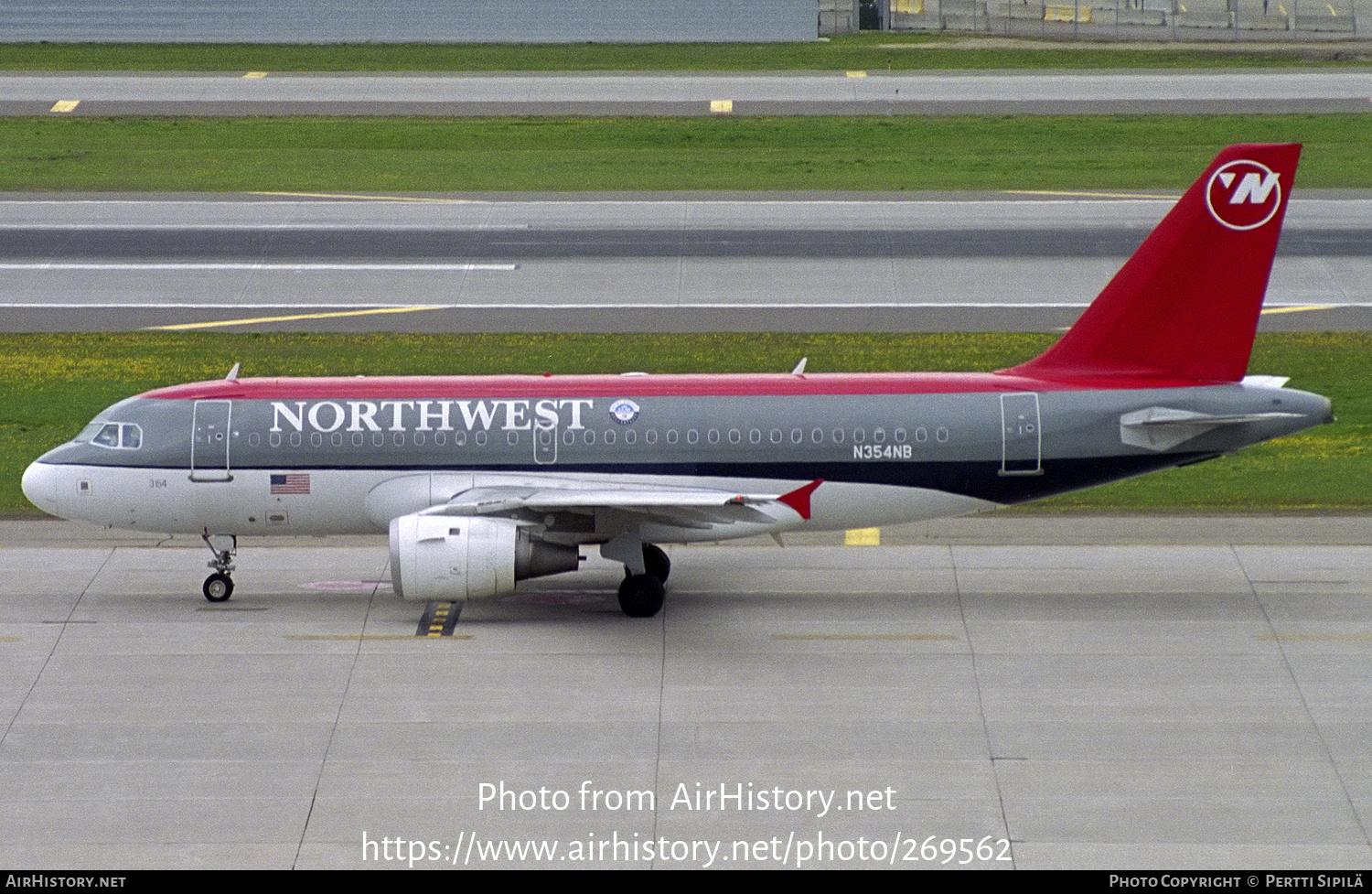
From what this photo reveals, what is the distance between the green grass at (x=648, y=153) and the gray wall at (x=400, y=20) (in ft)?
60.5

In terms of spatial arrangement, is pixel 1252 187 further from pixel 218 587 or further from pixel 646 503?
pixel 218 587

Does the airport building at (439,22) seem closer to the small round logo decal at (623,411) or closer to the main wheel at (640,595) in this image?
the small round logo decal at (623,411)

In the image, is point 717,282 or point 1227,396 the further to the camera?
point 717,282

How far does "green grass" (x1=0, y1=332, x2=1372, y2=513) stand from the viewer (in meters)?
39.7

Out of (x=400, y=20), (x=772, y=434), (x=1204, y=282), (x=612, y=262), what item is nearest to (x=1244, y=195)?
(x=1204, y=282)

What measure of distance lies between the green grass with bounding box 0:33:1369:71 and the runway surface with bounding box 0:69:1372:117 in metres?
2.25

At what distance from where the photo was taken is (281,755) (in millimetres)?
24562

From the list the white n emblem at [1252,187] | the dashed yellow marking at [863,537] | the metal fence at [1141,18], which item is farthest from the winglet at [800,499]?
the metal fence at [1141,18]

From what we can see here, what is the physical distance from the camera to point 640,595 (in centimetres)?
2997

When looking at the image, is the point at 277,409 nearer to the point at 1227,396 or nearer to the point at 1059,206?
the point at 1227,396

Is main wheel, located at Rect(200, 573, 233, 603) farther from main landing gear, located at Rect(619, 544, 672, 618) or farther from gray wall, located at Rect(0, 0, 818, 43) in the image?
gray wall, located at Rect(0, 0, 818, 43)

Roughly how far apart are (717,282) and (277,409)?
24792 millimetres

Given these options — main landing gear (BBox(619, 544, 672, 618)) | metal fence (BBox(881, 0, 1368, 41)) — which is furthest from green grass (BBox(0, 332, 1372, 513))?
metal fence (BBox(881, 0, 1368, 41))
